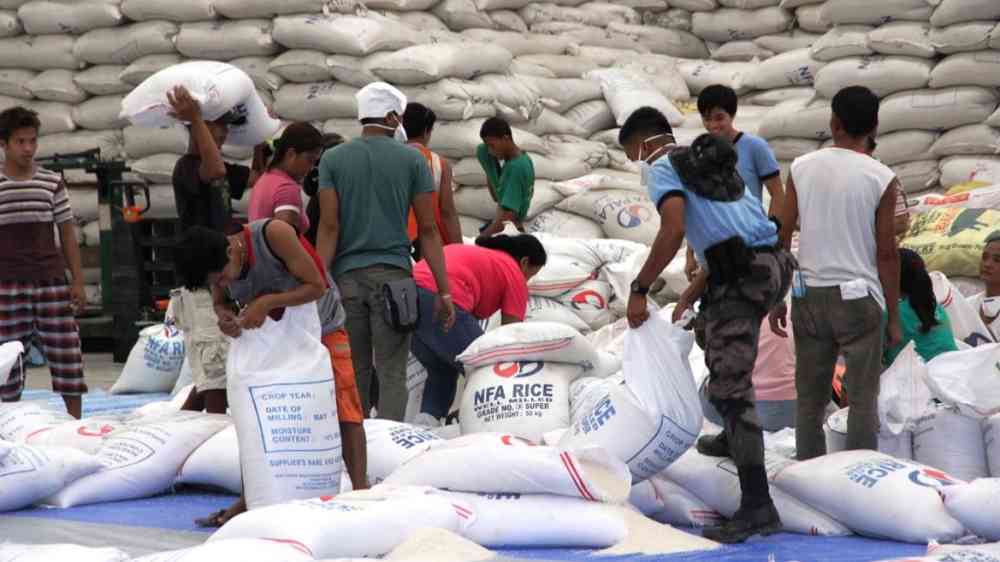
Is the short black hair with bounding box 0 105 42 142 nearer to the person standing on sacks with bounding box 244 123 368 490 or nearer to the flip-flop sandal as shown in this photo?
the person standing on sacks with bounding box 244 123 368 490

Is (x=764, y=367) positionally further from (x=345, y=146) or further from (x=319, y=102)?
(x=319, y=102)

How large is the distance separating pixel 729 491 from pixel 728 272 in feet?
1.99

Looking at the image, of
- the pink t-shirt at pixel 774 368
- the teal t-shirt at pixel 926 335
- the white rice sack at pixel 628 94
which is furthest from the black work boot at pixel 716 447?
the white rice sack at pixel 628 94

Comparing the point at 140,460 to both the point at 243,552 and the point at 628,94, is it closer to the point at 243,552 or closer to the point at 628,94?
the point at 243,552

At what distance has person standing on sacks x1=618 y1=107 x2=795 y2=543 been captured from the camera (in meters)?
4.27

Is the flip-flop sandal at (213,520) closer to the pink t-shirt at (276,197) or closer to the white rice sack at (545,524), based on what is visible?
the white rice sack at (545,524)

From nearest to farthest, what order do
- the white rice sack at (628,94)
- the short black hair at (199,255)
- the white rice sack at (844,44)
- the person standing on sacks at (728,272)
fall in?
the short black hair at (199,255)
the person standing on sacks at (728,272)
the white rice sack at (844,44)
the white rice sack at (628,94)

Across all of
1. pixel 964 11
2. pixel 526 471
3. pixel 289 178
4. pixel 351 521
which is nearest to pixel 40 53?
pixel 964 11

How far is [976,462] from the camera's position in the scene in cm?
480

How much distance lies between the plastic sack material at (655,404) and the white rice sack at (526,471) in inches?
4.5

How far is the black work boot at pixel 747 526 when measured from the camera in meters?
4.20

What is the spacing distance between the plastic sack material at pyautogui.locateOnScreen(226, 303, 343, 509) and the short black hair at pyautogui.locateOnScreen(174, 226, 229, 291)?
213 mm

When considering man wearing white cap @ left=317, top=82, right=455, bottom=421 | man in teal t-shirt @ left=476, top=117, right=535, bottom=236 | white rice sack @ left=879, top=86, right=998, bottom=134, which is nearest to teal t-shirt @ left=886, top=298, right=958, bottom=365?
man wearing white cap @ left=317, top=82, right=455, bottom=421

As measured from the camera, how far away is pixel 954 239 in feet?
23.2
